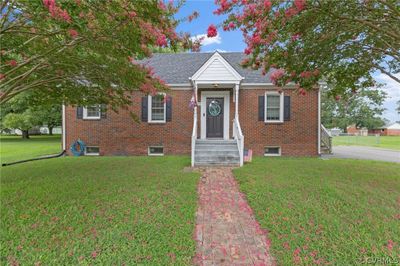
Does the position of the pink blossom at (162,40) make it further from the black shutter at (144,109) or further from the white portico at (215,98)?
the black shutter at (144,109)

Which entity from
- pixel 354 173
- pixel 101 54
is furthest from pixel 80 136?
pixel 354 173

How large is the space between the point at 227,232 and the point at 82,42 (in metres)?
4.26

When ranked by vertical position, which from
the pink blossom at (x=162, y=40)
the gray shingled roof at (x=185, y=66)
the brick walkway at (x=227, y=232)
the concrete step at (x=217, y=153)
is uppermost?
the gray shingled roof at (x=185, y=66)

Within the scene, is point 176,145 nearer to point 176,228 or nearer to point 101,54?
point 101,54

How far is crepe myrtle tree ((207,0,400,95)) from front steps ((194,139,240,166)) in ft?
10.5

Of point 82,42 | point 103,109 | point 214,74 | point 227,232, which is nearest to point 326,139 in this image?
point 214,74

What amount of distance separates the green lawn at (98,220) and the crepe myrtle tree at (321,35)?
353cm

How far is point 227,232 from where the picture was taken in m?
3.40

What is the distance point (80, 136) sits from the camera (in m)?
10.8

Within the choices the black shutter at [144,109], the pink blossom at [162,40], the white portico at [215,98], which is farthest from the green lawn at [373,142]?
the pink blossom at [162,40]

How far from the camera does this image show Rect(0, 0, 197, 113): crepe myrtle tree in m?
3.35

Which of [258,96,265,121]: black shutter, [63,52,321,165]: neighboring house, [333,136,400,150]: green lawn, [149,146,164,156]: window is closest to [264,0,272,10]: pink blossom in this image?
[63,52,321,165]: neighboring house

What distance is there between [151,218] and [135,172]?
321cm

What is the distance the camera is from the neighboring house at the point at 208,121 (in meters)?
10.2
